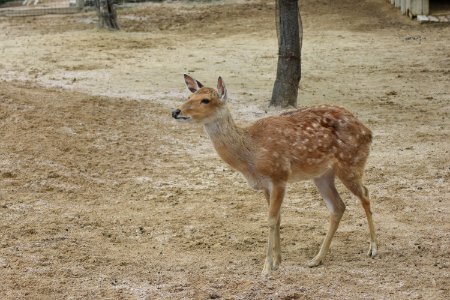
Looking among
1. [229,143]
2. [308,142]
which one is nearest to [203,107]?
[229,143]

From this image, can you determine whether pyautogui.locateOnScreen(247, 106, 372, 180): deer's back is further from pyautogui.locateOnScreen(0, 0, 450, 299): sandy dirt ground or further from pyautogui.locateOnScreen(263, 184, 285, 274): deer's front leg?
pyautogui.locateOnScreen(0, 0, 450, 299): sandy dirt ground

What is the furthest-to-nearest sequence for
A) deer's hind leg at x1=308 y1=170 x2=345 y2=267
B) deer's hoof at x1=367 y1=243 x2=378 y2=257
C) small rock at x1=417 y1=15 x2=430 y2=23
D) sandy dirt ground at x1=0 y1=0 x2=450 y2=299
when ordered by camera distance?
Result: 1. small rock at x1=417 y1=15 x2=430 y2=23
2. deer's hoof at x1=367 y1=243 x2=378 y2=257
3. deer's hind leg at x1=308 y1=170 x2=345 y2=267
4. sandy dirt ground at x1=0 y1=0 x2=450 y2=299

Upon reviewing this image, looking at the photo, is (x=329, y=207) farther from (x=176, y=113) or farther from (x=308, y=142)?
(x=176, y=113)

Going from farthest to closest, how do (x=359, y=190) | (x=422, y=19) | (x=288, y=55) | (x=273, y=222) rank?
(x=422, y=19) < (x=288, y=55) < (x=359, y=190) < (x=273, y=222)

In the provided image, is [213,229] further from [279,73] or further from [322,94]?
[322,94]

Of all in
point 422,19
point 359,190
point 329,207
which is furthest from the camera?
point 422,19

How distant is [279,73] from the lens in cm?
1184

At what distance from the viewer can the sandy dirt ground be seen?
620cm

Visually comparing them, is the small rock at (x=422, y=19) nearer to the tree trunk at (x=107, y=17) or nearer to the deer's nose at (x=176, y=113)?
the tree trunk at (x=107, y=17)

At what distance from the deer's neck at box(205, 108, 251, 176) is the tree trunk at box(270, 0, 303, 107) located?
215 inches

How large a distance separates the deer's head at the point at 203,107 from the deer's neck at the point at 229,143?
0.05 meters

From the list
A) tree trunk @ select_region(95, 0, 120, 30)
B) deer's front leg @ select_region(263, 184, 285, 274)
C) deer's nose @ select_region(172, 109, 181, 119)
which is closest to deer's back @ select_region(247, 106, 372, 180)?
deer's front leg @ select_region(263, 184, 285, 274)

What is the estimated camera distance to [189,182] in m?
8.80

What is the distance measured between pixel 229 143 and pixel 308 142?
592 mm
